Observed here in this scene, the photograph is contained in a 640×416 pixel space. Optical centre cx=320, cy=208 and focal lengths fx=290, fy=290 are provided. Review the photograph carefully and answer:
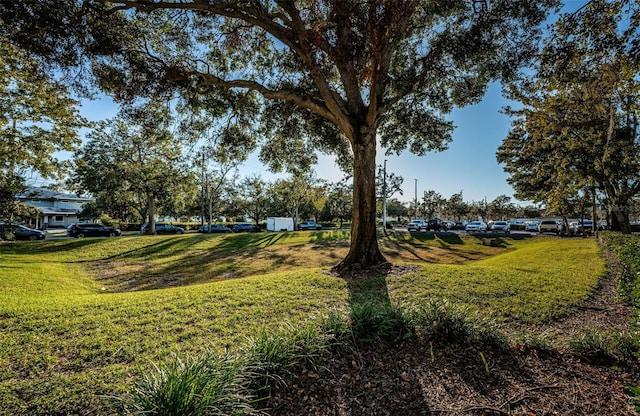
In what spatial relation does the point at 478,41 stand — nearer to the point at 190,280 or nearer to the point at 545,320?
the point at 545,320

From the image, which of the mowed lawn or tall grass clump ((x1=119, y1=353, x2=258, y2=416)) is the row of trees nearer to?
the mowed lawn

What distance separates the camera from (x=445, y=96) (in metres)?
10.9

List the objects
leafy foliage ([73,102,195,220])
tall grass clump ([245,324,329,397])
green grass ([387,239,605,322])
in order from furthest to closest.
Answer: leafy foliage ([73,102,195,220]) < green grass ([387,239,605,322]) < tall grass clump ([245,324,329,397])

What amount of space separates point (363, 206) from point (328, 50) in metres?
4.32

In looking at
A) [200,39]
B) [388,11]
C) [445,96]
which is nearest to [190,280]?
[200,39]

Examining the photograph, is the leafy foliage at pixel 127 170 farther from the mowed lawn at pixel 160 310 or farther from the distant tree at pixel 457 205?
the distant tree at pixel 457 205

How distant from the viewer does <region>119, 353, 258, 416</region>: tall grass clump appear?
2.06 meters

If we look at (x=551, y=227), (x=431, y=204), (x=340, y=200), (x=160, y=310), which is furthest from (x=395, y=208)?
(x=160, y=310)

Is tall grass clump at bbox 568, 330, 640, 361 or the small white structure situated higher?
the small white structure

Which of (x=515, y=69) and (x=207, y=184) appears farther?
(x=207, y=184)

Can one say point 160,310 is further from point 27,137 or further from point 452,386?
point 27,137

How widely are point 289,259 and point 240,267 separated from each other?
3037 millimetres

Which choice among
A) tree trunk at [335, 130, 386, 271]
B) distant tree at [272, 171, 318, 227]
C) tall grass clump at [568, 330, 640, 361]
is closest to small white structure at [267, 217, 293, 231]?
distant tree at [272, 171, 318, 227]

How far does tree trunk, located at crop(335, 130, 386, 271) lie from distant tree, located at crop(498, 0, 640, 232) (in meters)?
4.53
